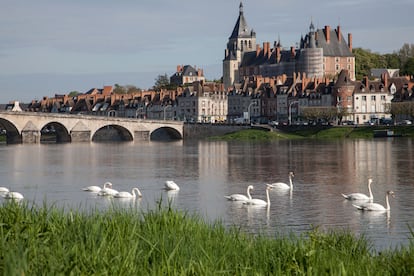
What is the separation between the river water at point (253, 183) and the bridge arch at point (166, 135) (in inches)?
1781

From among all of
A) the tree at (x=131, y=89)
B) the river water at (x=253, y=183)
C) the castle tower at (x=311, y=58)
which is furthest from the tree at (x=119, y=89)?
the river water at (x=253, y=183)

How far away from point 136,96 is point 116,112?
15.8 ft

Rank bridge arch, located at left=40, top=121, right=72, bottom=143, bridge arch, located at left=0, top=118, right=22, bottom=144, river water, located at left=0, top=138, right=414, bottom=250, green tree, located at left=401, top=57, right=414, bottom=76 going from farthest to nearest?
green tree, located at left=401, top=57, right=414, bottom=76, bridge arch, located at left=40, top=121, right=72, bottom=143, bridge arch, located at left=0, top=118, right=22, bottom=144, river water, located at left=0, top=138, right=414, bottom=250

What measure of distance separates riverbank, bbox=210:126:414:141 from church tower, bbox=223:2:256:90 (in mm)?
67139

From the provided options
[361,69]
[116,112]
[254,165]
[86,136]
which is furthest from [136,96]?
[254,165]

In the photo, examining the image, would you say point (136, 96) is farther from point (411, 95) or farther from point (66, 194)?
point (66, 194)

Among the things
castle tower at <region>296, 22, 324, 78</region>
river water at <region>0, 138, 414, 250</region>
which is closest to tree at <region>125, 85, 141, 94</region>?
castle tower at <region>296, 22, 324, 78</region>

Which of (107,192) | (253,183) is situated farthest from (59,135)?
(107,192)

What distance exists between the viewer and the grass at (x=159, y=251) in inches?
409

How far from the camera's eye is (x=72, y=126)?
88500 mm

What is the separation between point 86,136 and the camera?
89312 millimetres

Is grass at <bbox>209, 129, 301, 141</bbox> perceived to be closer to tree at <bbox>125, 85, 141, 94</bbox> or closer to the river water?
the river water

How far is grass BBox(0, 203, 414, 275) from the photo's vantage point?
34.1ft

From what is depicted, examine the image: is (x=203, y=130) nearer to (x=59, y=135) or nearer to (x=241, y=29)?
(x=59, y=135)
